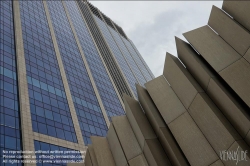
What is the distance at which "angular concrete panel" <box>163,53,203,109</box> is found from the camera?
11.4 meters

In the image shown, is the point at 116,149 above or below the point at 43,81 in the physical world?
below

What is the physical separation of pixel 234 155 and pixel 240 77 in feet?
10.7

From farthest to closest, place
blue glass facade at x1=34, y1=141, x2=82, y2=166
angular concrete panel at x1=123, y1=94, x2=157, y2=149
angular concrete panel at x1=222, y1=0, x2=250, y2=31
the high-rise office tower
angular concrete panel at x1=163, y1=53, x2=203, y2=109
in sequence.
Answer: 1. the high-rise office tower
2. blue glass facade at x1=34, y1=141, x2=82, y2=166
3. angular concrete panel at x1=123, y1=94, x2=157, y2=149
4. angular concrete panel at x1=163, y1=53, x2=203, y2=109
5. angular concrete panel at x1=222, y1=0, x2=250, y2=31

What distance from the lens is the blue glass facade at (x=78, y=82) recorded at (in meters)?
46.4

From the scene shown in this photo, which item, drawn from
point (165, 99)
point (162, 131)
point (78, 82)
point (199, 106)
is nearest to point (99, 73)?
point (78, 82)

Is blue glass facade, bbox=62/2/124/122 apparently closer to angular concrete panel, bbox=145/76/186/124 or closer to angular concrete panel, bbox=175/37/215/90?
angular concrete panel, bbox=145/76/186/124

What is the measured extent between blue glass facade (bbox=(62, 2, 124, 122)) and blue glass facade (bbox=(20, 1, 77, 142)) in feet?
50.8

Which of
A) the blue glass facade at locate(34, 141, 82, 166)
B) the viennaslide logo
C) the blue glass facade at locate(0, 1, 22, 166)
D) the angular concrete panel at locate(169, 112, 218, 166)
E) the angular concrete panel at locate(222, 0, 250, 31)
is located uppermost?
the blue glass facade at locate(0, 1, 22, 166)

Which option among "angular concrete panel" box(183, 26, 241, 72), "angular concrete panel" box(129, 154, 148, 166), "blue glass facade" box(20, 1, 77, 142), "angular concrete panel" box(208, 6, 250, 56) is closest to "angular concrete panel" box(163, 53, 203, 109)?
"angular concrete panel" box(183, 26, 241, 72)

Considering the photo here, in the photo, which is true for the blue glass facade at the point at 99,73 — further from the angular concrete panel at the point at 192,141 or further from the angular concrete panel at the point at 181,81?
the angular concrete panel at the point at 192,141

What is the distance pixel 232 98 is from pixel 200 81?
80.5 inches

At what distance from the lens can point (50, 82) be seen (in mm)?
44656

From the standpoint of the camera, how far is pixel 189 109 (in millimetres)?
11281

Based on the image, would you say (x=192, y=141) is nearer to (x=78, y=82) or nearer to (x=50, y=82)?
(x=50, y=82)
